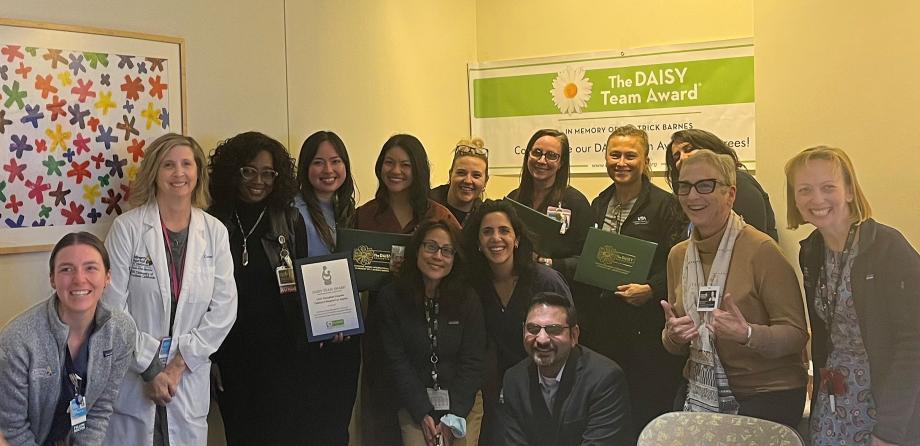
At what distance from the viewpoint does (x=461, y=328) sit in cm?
391

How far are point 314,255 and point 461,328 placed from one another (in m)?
0.75

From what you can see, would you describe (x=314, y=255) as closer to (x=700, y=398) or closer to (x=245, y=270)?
(x=245, y=270)

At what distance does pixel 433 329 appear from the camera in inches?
154

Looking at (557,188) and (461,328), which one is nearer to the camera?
(461,328)

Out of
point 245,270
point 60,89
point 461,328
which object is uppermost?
point 60,89

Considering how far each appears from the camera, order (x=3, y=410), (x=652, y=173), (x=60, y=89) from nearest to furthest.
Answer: (x=3, y=410) < (x=60, y=89) < (x=652, y=173)

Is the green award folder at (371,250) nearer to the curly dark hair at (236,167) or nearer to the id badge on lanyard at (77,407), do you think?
the curly dark hair at (236,167)

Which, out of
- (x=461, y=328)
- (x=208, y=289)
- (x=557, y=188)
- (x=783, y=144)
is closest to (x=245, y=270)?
(x=208, y=289)

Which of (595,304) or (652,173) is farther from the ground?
(652,173)

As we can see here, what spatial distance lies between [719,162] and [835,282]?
63cm

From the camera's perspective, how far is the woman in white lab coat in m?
3.41

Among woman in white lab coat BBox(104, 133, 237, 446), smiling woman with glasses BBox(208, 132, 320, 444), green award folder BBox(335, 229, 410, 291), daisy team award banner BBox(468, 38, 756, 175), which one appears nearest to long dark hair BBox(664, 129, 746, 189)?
daisy team award banner BBox(468, 38, 756, 175)

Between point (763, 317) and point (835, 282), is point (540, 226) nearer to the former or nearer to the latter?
point (763, 317)

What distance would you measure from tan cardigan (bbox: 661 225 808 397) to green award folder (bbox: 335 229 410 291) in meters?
1.36
